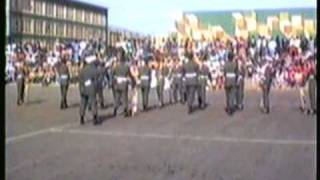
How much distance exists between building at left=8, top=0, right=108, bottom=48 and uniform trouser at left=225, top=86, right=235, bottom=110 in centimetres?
269

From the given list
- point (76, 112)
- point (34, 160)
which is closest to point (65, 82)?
Result: point (76, 112)

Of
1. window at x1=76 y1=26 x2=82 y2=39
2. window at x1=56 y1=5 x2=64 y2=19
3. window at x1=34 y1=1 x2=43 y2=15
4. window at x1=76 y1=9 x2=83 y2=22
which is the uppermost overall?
window at x1=34 y1=1 x2=43 y2=15

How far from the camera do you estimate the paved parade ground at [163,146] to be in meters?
6.44

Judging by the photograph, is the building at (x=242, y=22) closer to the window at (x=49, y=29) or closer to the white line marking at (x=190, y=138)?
the window at (x=49, y=29)

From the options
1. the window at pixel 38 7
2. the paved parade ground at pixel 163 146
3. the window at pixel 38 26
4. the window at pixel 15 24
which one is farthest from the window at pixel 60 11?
the paved parade ground at pixel 163 146

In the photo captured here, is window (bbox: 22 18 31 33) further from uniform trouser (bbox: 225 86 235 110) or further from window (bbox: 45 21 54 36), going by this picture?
uniform trouser (bbox: 225 86 235 110)

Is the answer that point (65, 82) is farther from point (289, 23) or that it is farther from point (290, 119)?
point (289, 23)

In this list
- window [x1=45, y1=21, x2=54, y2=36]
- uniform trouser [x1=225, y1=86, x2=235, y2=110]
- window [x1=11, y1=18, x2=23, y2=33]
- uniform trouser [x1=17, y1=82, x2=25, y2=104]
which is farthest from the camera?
window [x1=45, y1=21, x2=54, y2=36]

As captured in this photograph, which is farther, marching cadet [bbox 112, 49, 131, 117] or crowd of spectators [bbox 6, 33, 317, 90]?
crowd of spectators [bbox 6, 33, 317, 90]

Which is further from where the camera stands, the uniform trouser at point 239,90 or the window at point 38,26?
the window at point 38,26

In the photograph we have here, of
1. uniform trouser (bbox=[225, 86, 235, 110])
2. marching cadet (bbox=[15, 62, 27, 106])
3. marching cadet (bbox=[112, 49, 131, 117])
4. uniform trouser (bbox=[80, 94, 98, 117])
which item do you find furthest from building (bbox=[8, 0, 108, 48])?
uniform trouser (bbox=[225, 86, 235, 110])

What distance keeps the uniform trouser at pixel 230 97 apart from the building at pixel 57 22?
2691 mm

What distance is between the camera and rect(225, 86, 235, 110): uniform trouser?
1292 cm

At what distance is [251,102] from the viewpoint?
56.0 feet
